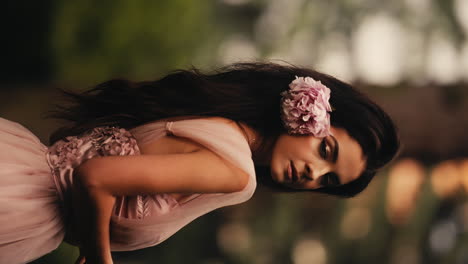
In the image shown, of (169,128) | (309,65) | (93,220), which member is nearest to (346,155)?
(169,128)

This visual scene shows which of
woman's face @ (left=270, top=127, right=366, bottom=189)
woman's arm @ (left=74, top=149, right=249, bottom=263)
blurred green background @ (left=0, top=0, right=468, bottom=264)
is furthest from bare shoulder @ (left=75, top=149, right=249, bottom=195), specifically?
blurred green background @ (left=0, top=0, right=468, bottom=264)

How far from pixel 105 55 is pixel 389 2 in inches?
47.6

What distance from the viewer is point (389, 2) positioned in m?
2.47

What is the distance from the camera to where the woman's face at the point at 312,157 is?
1.41 metres

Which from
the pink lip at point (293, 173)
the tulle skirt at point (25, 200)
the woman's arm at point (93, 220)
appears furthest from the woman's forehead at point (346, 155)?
the tulle skirt at point (25, 200)

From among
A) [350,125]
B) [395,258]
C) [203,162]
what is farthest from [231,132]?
[395,258]

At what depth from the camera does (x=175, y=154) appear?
3.94ft

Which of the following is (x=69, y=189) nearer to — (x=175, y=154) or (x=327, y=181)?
(x=175, y=154)

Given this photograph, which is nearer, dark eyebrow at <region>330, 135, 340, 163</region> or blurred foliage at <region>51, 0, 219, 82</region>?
dark eyebrow at <region>330, 135, 340, 163</region>

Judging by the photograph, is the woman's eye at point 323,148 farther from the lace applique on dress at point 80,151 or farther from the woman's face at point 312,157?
the lace applique on dress at point 80,151

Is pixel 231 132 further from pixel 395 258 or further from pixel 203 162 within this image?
pixel 395 258

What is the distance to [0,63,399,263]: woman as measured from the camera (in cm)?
121

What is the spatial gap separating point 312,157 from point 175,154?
37 centimetres

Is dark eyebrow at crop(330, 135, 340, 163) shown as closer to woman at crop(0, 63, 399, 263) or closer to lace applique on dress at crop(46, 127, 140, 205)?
woman at crop(0, 63, 399, 263)
